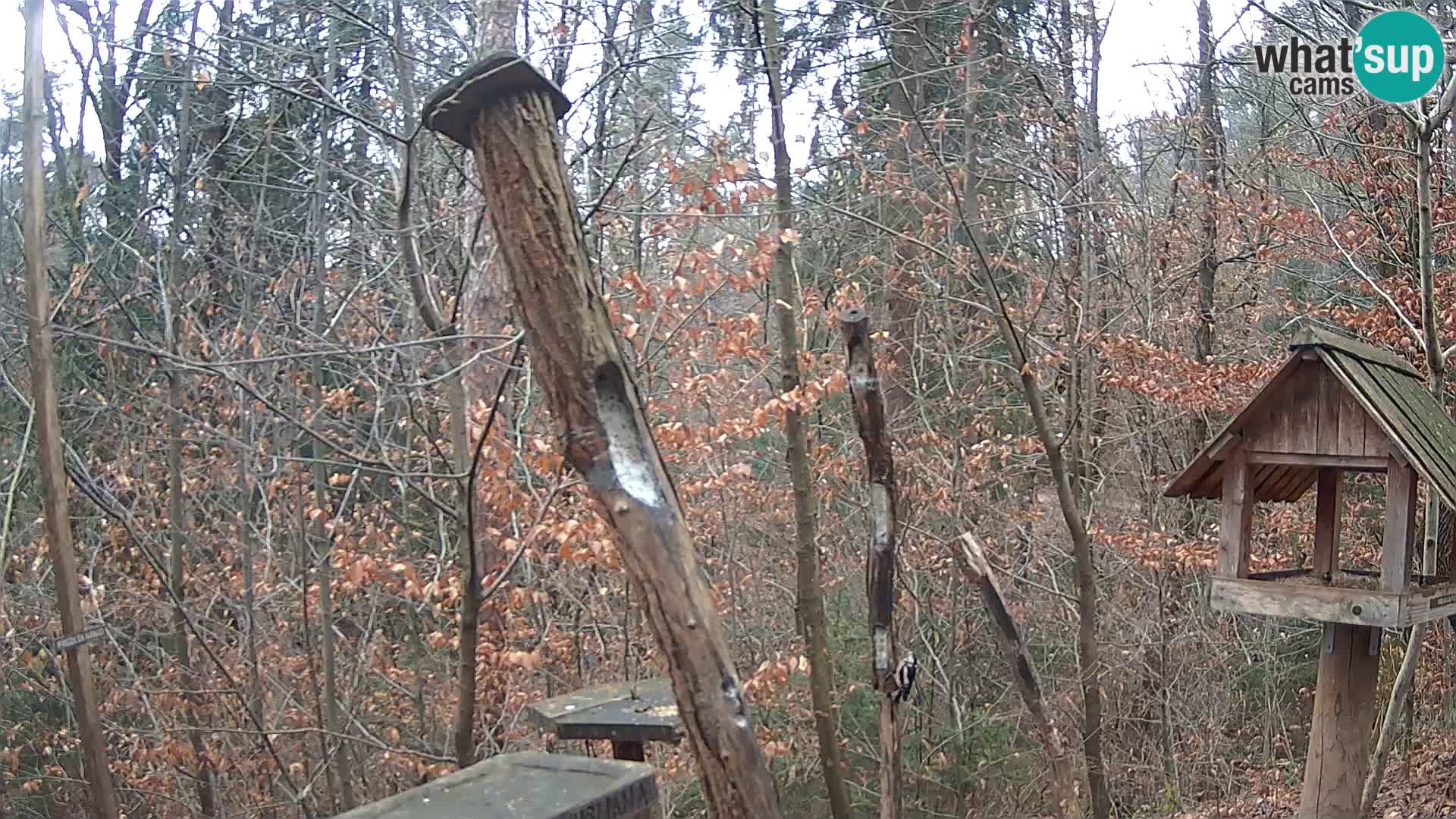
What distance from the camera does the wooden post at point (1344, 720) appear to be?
414 cm

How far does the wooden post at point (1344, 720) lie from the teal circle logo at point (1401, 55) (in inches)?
121

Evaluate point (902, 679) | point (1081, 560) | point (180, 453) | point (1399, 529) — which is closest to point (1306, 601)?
point (1399, 529)

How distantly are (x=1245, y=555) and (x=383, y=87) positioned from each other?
5275 millimetres

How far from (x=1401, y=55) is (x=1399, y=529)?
11.2ft

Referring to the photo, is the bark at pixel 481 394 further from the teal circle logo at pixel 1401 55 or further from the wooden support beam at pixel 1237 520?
the teal circle logo at pixel 1401 55

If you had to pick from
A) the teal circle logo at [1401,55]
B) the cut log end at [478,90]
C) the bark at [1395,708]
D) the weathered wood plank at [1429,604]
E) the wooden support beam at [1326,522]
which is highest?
the teal circle logo at [1401,55]

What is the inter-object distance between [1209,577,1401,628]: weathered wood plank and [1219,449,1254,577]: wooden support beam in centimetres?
6

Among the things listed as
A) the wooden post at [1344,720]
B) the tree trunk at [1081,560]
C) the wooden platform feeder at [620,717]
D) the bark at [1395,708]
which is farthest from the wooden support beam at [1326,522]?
the wooden platform feeder at [620,717]

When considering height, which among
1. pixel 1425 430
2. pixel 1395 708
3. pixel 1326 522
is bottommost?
pixel 1395 708

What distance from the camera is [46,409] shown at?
5.33 metres

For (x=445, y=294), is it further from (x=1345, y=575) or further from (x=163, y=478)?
(x=1345, y=575)

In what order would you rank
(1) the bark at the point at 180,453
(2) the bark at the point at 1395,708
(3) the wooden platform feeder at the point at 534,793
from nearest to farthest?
(3) the wooden platform feeder at the point at 534,793 → (2) the bark at the point at 1395,708 → (1) the bark at the point at 180,453

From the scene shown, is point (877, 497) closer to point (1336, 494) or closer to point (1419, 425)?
point (1336, 494)

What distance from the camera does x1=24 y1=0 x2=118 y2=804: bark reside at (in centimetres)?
534
